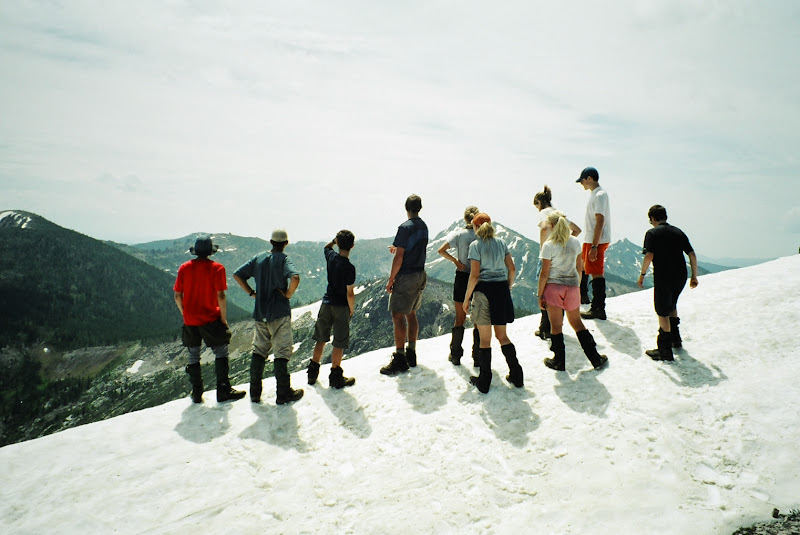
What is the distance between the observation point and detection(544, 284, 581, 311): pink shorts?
8.67 meters

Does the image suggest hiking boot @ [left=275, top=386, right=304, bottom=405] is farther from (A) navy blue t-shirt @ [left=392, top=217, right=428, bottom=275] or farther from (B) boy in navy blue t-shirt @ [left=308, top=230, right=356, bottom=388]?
(A) navy blue t-shirt @ [left=392, top=217, right=428, bottom=275]

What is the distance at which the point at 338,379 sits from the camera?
948 centimetres

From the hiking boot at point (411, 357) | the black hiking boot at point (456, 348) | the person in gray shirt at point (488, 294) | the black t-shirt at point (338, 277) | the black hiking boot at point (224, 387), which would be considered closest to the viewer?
the person in gray shirt at point (488, 294)

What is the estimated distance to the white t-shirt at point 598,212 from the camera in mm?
10602

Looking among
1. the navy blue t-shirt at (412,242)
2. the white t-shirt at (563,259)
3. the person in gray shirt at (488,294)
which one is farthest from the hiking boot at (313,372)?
the white t-shirt at (563,259)

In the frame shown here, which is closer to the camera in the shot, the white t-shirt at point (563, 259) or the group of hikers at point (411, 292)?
the group of hikers at point (411, 292)

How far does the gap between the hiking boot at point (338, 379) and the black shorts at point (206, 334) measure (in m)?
2.64

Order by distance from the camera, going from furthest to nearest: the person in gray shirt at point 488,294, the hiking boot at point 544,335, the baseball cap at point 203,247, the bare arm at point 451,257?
the hiking boot at point 544,335 → the bare arm at point 451,257 → the baseball cap at point 203,247 → the person in gray shirt at point 488,294

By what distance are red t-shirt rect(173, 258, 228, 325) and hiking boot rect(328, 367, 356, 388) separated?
308 cm

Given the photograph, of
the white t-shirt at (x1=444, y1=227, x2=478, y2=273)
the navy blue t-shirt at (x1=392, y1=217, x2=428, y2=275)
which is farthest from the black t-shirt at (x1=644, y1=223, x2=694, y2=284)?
the navy blue t-shirt at (x1=392, y1=217, x2=428, y2=275)

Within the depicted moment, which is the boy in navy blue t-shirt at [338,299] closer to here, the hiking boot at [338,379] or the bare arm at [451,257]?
the hiking boot at [338,379]

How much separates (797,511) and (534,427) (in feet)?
11.4

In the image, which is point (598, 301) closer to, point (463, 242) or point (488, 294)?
point (463, 242)

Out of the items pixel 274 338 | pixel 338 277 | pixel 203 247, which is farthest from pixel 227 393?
pixel 338 277
